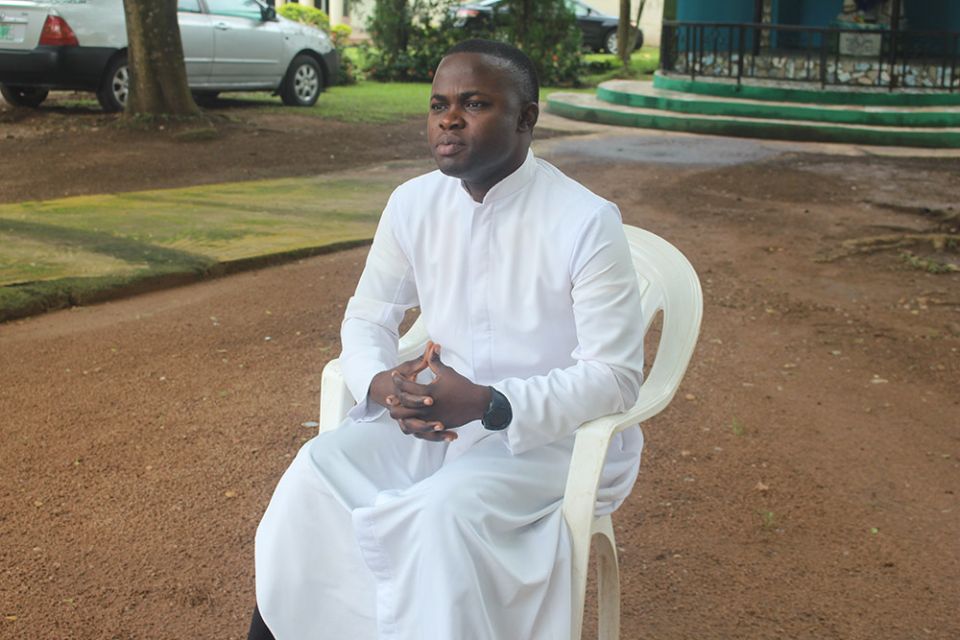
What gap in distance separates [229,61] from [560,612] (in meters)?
12.6

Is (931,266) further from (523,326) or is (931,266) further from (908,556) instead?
(523,326)

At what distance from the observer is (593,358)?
2.48 m

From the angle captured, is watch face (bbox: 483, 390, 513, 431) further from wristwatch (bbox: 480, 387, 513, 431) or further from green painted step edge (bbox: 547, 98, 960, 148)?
green painted step edge (bbox: 547, 98, 960, 148)

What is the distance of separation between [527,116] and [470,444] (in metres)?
0.76

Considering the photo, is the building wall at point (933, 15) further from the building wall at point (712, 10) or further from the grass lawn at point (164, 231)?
the grass lawn at point (164, 231)

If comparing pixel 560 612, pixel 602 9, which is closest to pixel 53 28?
pixel 560 612

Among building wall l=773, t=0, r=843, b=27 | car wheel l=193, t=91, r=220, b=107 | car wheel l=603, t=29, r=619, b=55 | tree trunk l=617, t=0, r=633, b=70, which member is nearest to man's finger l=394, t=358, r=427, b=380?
car wheel l=193, t=91, r=220, b=107

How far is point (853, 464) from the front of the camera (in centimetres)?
421

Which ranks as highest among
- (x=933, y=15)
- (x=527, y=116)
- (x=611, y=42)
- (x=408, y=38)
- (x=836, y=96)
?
(x=527, y=116)

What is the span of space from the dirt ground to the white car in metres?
6.72

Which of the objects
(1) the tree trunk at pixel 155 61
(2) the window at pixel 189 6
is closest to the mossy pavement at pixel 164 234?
(1) the tree trunk at pixel 155 61

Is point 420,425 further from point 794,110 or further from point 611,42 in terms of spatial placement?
point 611,42

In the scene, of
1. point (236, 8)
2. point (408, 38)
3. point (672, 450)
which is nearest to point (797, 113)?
point (236, 8)

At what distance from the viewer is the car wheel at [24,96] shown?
13.2 meters
